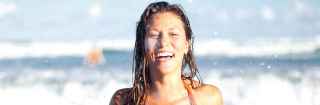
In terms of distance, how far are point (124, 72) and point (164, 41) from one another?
19.3 feet

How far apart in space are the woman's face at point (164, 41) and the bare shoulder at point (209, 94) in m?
0.18

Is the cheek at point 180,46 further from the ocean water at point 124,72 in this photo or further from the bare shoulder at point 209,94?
the ocean water at point 124,72

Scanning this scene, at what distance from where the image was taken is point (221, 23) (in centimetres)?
955

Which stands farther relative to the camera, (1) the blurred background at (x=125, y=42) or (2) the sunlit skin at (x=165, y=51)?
(1) the blurred background at (x=125, y=42)

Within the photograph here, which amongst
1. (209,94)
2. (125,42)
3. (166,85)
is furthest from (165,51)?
(125,42)

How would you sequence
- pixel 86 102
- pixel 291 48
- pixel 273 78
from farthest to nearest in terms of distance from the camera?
pixel 291 48 < pixel 273 78 < pixel 86 102

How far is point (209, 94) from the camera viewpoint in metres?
2.47

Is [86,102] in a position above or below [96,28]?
below

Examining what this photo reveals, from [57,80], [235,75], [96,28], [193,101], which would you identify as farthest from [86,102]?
[193,101]

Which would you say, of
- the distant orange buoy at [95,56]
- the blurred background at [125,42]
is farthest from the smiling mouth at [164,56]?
the distant orange buoy at [95,56]

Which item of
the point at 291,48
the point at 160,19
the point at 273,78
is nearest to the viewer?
the point at 160,19

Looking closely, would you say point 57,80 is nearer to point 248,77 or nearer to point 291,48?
point 248,77

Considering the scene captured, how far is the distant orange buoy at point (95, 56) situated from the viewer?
9320mm

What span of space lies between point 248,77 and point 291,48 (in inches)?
70.6
